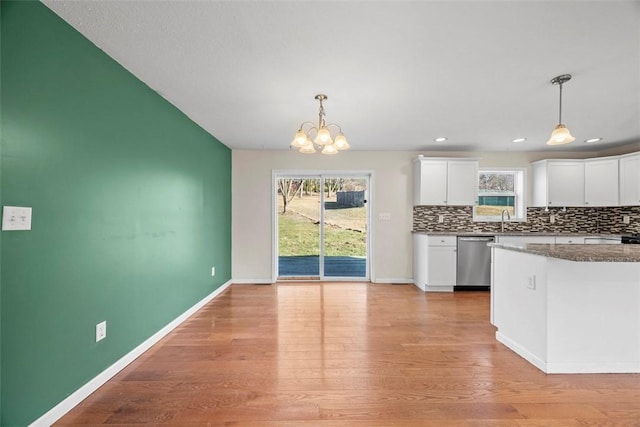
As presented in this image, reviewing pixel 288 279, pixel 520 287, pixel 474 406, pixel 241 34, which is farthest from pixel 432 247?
pixel 241 34

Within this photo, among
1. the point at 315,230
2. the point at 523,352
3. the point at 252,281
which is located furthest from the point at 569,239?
the point at 252,281

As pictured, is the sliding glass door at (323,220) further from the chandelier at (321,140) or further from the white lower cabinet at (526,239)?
the chandelier at (321,140)

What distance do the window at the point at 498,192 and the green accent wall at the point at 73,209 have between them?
486cm

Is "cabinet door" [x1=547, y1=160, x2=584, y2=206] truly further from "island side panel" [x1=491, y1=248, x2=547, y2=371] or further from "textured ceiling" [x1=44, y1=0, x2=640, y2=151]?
"island side panel" [x1=491, y1=248, x2=547, y2=371]

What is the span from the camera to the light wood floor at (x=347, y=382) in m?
1.65

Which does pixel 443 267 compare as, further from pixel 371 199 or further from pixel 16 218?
pixel 16 218

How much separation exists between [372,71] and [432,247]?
304 centimetres

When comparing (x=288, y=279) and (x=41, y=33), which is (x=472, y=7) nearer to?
(x=41, y=33)

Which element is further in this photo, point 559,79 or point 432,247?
point 432,247

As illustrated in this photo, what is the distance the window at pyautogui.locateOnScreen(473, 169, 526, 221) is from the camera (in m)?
4.95

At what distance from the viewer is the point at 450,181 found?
4.62 metres

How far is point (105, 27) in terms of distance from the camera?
1690 millimetres

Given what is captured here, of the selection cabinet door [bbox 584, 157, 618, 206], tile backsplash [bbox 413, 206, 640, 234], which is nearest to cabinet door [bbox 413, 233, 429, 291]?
tile backsplash [bbox 413, 206, 640, 234]

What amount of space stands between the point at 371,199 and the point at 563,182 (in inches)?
122
